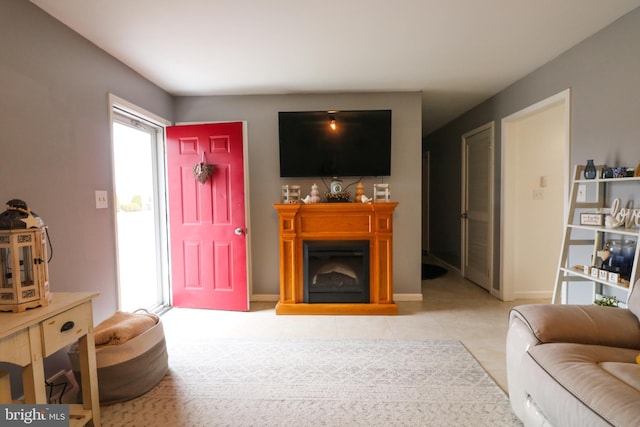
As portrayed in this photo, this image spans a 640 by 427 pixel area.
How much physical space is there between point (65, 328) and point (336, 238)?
2.20 m

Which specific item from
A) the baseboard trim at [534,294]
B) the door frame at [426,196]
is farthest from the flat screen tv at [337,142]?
the door frame at [426,196]

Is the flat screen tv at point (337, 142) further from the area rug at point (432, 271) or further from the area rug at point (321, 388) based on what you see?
the area rug at point (432, 271)

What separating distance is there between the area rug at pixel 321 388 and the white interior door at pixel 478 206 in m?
1.77

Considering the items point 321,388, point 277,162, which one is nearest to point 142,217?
point 277,162

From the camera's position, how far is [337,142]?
3.15 metres

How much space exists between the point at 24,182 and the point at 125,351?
1.15 metres

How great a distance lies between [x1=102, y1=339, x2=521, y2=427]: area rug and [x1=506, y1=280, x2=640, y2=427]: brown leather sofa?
37 centimetres

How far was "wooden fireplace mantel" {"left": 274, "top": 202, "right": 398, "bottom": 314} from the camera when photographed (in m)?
2.96

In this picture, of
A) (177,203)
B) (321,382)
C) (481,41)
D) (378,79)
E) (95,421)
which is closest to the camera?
(95,421)

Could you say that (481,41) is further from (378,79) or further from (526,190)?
(526,190)

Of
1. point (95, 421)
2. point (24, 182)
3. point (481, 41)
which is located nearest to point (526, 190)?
point (481, 41)

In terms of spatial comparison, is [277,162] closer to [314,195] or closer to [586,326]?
[314,195]

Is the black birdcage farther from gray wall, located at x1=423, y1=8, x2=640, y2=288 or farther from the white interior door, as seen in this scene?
the white interior door

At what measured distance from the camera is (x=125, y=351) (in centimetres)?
171
